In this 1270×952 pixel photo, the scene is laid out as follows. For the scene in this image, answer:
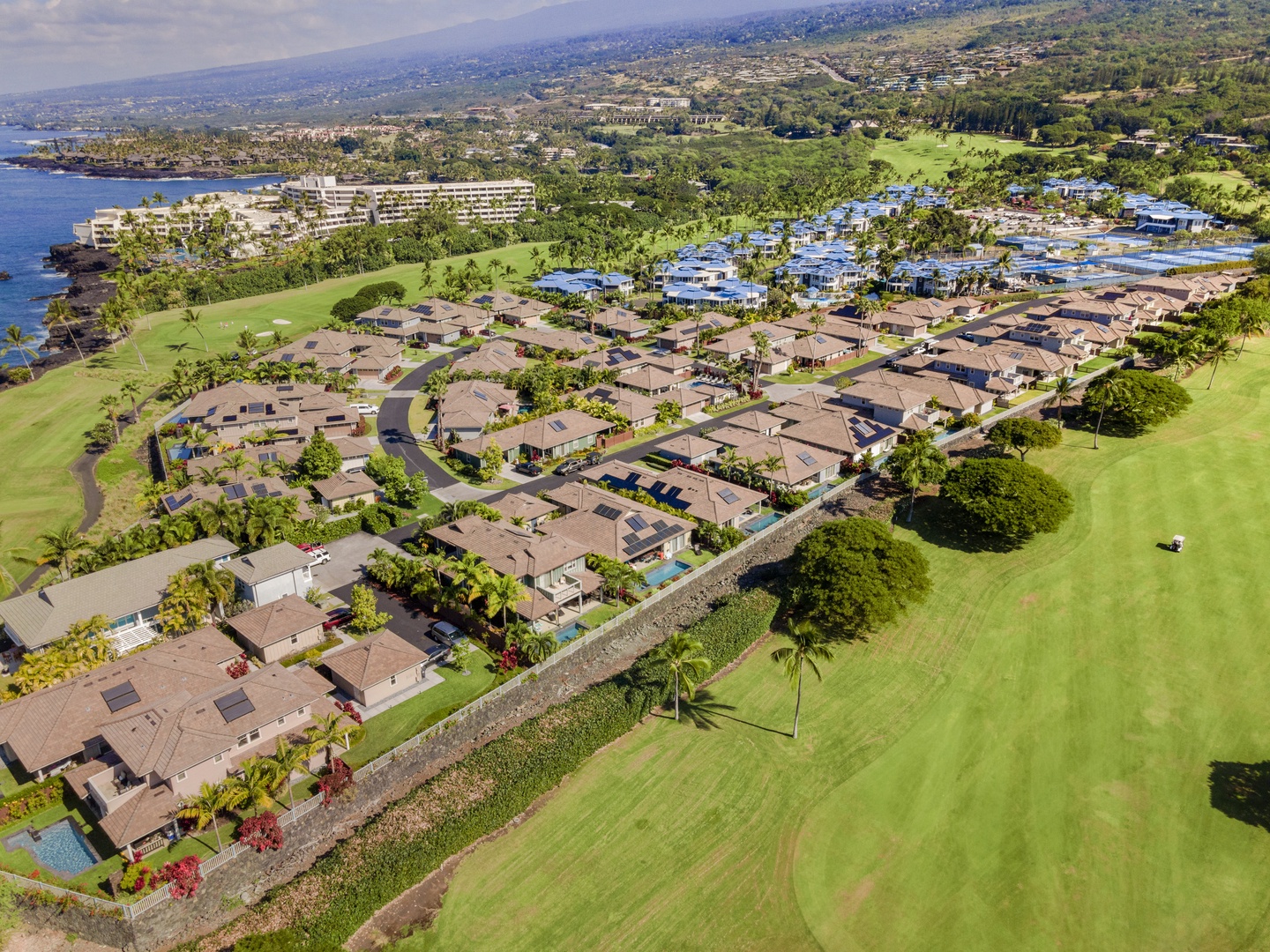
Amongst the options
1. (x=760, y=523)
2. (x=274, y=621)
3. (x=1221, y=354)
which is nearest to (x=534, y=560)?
(x=274, y=621)

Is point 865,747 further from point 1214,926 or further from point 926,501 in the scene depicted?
point 926,501

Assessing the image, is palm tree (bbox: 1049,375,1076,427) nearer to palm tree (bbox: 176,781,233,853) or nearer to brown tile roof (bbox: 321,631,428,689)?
brown tile roof (bbox: 321,631,428,689)

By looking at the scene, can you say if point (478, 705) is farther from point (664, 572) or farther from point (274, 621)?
point (664, 572)

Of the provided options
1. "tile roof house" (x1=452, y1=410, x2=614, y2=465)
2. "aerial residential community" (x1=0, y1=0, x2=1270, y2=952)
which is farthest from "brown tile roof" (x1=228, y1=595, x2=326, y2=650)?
"tile roof house" (x1=452, y1=410, x2=614, y2=465)

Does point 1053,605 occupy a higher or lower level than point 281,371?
lower

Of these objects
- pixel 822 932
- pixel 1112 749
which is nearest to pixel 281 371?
pixel 822 932

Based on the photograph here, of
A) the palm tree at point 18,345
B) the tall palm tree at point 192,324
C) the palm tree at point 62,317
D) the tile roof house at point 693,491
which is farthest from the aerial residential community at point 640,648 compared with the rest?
the palm tree at point 62,317
